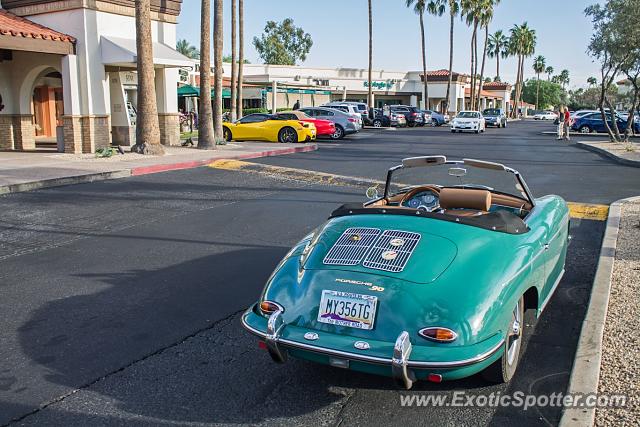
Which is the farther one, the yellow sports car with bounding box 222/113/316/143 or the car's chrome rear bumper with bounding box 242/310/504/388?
the yellow sports car with bounding box 222/113/316/143

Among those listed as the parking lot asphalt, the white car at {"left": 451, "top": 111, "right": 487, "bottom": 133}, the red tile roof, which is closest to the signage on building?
the white car at {"left": 451, "top": 111, "right": 487, "bottom": 133}

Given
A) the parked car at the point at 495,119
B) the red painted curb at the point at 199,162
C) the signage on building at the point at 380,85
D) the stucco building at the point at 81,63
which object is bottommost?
the red painted curb at the point at 199,162

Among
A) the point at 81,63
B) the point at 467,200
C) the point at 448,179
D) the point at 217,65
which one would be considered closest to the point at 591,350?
the point at 467,200

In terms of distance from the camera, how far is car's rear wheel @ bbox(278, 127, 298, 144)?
25359mm

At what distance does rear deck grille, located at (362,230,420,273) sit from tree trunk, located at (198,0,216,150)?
62.1 feet

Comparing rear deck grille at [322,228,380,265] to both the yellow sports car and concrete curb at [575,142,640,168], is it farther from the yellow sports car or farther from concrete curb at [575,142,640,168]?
the yellow sports car

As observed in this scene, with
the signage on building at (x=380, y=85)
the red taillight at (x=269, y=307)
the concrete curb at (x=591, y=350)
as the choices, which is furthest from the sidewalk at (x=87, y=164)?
the signage on building at (x=380, y=85)

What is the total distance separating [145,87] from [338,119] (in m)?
13.2

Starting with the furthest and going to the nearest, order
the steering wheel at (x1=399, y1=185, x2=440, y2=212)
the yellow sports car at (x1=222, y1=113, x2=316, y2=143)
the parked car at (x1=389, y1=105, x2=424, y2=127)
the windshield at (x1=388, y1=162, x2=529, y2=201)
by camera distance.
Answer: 1. the parked car at (x1=389, y1=105, x2=424, y2=127)
2. the yellow sports car at (x1=222, y1=113, x2=316, y2=143)
3. the windshield at (x1=388, y1=162, x2=529, y2=201)
4. the steering wheel at (x1=399, y1=185, x2=440, y2=212)

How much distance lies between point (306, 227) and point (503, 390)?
5367mm

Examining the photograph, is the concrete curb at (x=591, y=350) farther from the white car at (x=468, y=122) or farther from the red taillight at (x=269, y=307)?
the white car at (x=468, y=122)

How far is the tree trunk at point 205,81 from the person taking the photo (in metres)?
21.6

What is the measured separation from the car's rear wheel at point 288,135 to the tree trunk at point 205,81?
3.85 meters

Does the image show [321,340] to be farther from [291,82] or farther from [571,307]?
[291,82]
